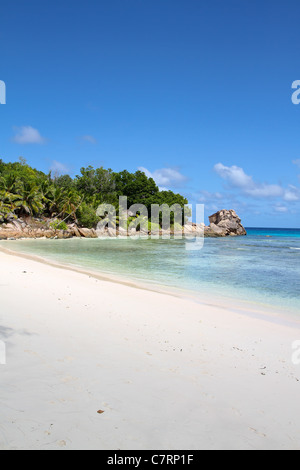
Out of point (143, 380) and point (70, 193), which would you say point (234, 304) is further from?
point (70, 193)

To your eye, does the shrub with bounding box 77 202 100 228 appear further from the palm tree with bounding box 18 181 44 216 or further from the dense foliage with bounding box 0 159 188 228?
the palm tree with bounding box 18 181 44 216

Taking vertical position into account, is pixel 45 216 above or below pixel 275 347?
above

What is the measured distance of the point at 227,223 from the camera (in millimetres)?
83188

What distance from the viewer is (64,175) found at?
64.4 m

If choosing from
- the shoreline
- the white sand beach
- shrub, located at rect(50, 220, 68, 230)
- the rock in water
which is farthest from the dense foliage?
the white sand beach

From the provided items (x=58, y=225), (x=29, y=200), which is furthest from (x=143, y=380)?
(x=29, y=200)

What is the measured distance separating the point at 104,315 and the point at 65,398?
350cm

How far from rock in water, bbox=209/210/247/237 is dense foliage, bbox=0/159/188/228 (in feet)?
41.5

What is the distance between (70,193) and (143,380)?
50.9 m

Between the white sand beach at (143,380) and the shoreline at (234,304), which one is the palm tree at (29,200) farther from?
the white sand beach at (143,380)

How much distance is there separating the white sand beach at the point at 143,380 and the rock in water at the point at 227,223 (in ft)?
243

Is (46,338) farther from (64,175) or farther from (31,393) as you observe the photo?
(64,175)

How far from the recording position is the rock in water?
267ft
